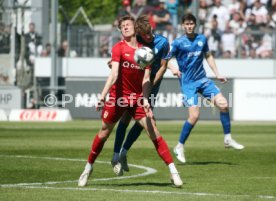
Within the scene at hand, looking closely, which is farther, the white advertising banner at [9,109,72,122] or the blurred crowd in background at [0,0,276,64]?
the blurred crowd in background at [0,0,276,64]

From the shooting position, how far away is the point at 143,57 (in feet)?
39.5

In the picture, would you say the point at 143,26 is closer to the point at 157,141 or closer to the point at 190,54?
the point at 157,141

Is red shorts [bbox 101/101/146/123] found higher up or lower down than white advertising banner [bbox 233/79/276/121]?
higher up

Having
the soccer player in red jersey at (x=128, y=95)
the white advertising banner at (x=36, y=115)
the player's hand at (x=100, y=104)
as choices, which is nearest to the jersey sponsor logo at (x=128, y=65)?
the soccer player in red jersey at (x=128, y=95)

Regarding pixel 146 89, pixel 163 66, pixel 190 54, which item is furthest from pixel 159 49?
pixel 146 89

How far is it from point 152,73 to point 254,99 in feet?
55.7

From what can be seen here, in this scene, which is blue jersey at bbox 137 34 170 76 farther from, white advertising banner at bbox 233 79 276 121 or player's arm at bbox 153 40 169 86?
white advertising banner at bbox 233 79 276 121

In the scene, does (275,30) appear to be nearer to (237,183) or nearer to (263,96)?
(263,96)

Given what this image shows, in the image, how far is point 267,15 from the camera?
3550 centimetres

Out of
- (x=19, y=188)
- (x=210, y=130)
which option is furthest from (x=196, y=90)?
(x=210, y=130)

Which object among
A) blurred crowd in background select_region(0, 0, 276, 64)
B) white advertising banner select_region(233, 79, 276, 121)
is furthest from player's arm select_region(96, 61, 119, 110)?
blurred crowd in background select_region(0, 0, 276, 64)

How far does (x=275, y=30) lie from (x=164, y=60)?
19.3m

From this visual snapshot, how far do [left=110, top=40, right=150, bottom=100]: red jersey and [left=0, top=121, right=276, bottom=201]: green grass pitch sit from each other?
1193mm

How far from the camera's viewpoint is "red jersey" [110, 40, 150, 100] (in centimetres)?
1218
